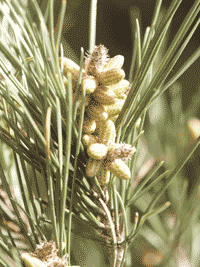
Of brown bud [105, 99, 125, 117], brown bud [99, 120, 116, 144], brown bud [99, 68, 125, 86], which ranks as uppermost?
brown bud [99, 68, 125, 86]

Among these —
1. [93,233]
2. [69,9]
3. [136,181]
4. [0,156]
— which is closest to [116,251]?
[93,233]

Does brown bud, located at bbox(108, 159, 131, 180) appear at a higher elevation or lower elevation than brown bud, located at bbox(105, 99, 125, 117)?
lower

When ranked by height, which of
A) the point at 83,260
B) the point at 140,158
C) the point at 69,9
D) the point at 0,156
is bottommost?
the point at 83,260

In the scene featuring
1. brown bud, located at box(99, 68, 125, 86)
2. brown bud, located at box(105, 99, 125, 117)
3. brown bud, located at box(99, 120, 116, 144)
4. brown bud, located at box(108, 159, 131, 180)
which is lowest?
brown bud, located at box(108, 159, 131, 180)

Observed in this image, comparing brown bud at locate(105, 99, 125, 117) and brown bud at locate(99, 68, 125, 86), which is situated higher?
brown bud at locate(99, 68, 125, 86)

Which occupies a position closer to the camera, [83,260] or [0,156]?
[0,156]

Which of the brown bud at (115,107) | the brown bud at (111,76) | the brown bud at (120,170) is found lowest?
the brown bud at (120,170)

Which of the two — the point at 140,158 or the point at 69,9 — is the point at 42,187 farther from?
the point at 69,9

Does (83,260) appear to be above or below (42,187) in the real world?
below
